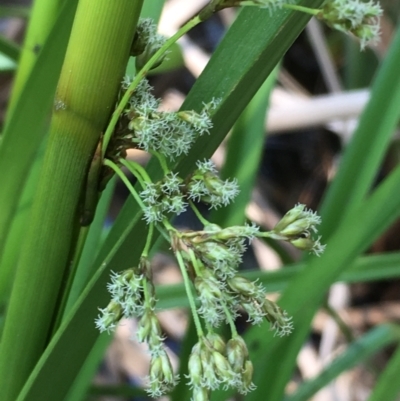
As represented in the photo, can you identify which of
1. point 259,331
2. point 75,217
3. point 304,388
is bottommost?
point 304,388

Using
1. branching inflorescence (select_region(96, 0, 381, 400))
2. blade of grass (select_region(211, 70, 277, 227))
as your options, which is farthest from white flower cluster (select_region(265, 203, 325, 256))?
blade of grass (select_region(211, 70, 277, 227))

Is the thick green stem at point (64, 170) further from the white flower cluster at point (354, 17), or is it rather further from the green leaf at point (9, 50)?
the green leaf at point (9, 50)

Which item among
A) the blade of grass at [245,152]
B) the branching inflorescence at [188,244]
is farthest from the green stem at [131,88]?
the blade of grass at [245,152]

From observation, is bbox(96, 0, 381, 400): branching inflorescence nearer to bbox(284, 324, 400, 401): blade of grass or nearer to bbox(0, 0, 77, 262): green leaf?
bbox(0, 0, 77, 262): green leaf

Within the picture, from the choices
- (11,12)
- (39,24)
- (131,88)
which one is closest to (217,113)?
(131,88)

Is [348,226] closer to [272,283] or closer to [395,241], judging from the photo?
[272,283]

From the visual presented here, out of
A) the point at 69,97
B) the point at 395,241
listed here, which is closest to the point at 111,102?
the point at 69,97
